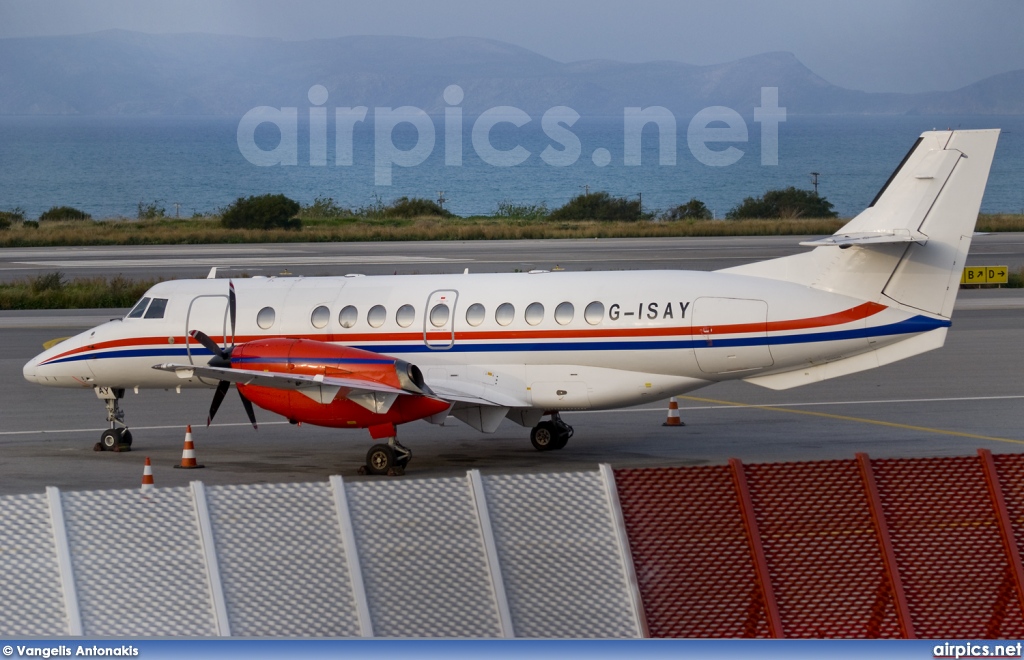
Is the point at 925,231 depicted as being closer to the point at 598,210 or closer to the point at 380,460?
the point at 380,460

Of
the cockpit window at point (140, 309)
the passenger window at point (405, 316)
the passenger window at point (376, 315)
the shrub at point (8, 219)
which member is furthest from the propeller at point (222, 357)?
the shrub at point (8, 219)

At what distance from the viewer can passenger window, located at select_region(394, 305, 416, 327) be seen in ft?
61.9

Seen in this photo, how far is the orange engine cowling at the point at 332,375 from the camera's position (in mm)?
16781

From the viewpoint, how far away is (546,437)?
19.8 metres

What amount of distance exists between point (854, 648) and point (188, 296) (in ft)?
46.4

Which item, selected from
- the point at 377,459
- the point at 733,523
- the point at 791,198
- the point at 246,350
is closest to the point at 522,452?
the point at 377,459

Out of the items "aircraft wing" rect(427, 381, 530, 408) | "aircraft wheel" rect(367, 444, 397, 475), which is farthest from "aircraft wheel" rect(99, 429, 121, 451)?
"aircraft wing" rect(427, 381, 530, 408)

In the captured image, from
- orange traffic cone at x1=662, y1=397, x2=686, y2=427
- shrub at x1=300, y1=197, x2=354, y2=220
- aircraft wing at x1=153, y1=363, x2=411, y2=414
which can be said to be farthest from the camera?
shrub at x1=300, y1=197, x2=354, y2=220

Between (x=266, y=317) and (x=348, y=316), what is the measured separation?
4.72ft

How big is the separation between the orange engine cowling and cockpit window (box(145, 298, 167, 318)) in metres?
3.78

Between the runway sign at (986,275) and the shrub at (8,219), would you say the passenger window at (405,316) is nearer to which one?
the runway sign at (986,275)

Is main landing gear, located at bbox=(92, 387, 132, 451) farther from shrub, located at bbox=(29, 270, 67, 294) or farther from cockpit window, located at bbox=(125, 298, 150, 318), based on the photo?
shrub, located at bbox=(29, 270, 67, 294)

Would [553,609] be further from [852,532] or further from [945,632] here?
[945,632]

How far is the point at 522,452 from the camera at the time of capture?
1988cm
